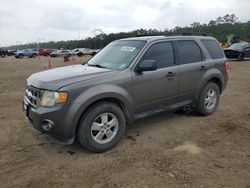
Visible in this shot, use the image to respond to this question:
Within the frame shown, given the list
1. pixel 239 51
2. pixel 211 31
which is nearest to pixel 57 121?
pixel 239 51

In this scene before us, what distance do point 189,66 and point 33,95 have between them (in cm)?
303

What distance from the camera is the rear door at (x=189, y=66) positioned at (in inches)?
214

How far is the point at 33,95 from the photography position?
4.30 meters

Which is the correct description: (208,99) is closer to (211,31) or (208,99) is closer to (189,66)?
(189,66)

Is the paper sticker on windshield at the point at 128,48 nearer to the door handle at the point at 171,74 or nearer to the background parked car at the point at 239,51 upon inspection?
the door handle at the point at 171,74

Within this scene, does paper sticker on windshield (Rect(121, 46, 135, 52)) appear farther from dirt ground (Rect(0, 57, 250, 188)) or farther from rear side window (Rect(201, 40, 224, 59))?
rear side window (Rect(201, 40, 224, 59))

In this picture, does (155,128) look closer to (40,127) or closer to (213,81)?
(213,81)

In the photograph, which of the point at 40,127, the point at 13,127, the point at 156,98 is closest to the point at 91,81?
the point at 40,127

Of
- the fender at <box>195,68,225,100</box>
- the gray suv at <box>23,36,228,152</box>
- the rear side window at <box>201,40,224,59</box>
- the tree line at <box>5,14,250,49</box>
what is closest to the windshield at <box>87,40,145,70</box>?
the gray suv at <box>23,36,228,152</box>

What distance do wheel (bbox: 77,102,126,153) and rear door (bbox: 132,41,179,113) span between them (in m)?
0.48

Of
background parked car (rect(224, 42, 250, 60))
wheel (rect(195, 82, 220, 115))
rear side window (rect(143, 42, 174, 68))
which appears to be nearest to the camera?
rear side window (rect(143, 42, 174, 68))

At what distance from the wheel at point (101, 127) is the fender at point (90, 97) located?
5.2 inches

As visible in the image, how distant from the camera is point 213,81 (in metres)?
6.25

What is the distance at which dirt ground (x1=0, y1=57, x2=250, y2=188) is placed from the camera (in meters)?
3.51
